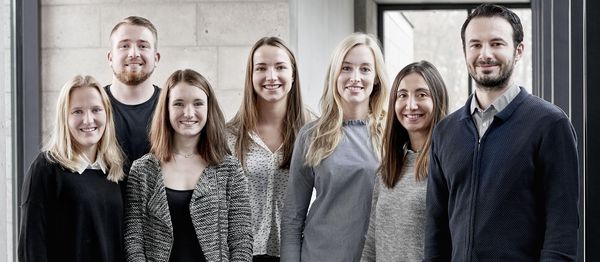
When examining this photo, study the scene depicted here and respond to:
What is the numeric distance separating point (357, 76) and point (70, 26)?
1.77 meters

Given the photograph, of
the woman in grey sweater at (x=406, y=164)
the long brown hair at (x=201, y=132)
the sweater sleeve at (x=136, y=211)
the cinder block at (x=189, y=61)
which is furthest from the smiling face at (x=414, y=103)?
the cinder block at (x=189, y=61)

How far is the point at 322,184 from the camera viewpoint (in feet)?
9.30

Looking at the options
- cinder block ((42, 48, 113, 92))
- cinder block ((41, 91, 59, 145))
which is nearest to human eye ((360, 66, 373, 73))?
cinder block ((42, 48, 113, 92))

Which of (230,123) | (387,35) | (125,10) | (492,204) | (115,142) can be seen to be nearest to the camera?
(492,204)

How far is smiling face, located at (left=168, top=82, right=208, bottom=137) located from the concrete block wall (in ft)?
3.90

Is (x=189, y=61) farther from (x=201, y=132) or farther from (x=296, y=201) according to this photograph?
(x=296, y=201)

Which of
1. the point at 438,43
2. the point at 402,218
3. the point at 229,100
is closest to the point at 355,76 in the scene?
the point at 402,218

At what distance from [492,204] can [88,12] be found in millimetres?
2500

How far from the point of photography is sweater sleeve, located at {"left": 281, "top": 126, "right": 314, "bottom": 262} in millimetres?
2850

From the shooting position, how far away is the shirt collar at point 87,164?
2.70m

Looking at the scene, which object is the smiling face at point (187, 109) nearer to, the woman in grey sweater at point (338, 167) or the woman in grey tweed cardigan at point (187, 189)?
the woman in grey tweed cardigan at point (187, 189)

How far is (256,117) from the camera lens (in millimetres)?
3014

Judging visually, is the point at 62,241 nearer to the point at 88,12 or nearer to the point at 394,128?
the point at 394,128

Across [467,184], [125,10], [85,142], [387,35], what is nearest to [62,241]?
[85,142]
